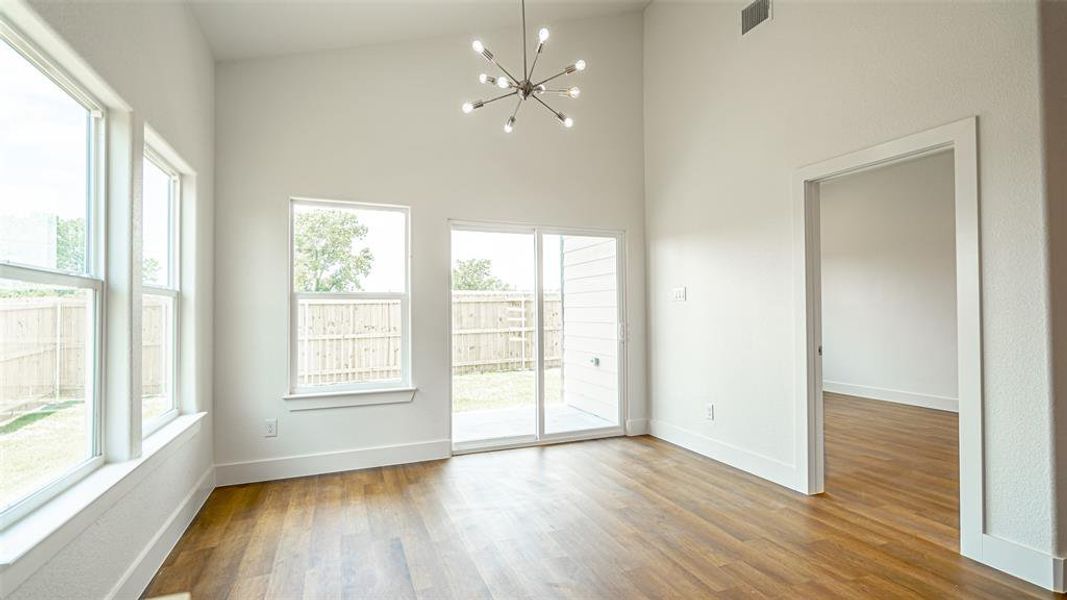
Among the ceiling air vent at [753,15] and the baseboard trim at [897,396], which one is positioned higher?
the ceiling air vent at [753,15]

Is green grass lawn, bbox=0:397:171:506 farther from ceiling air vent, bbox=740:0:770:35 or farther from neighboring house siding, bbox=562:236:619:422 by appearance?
ceiling air vent, bbox=740:0:770:35

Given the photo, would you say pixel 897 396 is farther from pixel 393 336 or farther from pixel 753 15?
pixel 393 336

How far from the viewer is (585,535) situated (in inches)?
109

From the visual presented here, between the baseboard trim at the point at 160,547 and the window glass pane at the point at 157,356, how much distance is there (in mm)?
553

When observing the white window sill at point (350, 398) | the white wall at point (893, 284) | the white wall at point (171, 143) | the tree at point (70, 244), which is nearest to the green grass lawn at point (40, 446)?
the white wall at point (171, 143)

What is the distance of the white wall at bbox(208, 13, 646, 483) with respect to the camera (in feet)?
12.1

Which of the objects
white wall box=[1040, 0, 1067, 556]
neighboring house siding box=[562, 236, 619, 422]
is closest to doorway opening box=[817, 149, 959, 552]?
white wall box=[1040, 0, 1067, 556]

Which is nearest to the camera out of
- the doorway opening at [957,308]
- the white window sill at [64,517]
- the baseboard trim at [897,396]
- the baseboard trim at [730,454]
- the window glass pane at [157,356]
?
the white window sill at [64,517]

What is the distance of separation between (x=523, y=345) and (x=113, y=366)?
3.04 meters

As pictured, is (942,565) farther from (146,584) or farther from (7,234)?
(7,234)

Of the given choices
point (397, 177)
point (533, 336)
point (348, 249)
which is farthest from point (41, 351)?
point (533, 336)

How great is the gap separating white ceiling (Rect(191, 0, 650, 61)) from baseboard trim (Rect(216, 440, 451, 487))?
9.81 feet

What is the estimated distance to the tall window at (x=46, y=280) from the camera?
155 cm

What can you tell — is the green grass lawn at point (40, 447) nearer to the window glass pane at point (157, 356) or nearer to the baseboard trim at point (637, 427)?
the window glass pane at point (157, 356)
